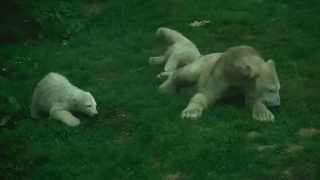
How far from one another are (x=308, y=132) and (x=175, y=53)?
10.5ft

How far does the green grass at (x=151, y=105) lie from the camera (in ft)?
28.3

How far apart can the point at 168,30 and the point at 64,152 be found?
453 centimetres

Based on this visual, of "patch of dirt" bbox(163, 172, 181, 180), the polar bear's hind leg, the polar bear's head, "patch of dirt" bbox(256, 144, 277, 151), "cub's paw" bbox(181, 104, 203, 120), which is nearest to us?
"patch of dirt" bbox(163, 172, 181, 180)

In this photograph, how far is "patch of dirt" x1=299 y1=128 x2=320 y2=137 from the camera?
29.7ft

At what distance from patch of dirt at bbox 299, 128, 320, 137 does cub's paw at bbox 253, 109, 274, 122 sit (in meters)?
0.43

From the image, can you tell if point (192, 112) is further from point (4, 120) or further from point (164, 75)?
point (4, 120)

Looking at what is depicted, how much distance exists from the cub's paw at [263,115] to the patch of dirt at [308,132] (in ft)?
1.41

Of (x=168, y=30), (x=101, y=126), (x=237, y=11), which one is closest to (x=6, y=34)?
(x=168, y=30)

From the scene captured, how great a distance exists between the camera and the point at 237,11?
1477cm

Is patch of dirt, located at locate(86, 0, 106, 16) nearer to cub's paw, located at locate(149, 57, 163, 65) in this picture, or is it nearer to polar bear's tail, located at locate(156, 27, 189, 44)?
polar bear's tail, located at locate(156, 27, 189, 44)

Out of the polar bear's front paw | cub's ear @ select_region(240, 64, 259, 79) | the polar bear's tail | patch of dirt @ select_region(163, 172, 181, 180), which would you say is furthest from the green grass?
cub's ear @ select_region(240, 64, 259, 79)

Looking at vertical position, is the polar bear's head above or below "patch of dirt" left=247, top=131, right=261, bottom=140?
above

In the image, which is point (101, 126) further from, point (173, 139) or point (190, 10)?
point (190, 10)

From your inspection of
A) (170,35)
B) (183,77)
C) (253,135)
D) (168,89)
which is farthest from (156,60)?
(253,135)
